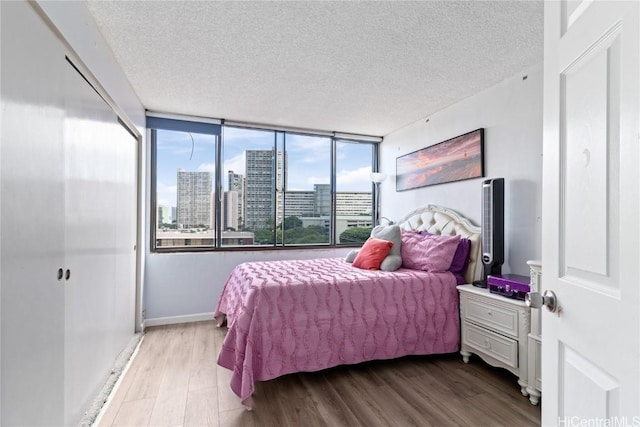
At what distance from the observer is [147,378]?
2.31 meters

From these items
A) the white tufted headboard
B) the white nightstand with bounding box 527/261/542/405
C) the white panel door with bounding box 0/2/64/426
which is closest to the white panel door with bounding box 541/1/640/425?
the white nightstand with bounding box 527/261/542/405

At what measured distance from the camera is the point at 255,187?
4.15 metres

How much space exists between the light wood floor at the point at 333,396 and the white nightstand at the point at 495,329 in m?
0.15

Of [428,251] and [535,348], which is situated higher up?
[428,251]

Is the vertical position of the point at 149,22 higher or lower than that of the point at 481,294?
higher

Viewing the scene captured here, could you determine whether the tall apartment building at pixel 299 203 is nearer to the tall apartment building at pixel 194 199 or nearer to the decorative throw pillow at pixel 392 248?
the tall apartment building at pixel 194 199

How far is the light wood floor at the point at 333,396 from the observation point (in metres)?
1.82

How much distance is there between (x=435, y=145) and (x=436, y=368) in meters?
2.37

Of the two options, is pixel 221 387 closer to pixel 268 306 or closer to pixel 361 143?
pixel 268 306

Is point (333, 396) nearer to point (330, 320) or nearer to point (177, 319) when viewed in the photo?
point (330, 320)

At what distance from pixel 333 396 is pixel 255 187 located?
9.21ft

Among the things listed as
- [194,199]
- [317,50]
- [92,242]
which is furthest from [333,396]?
[194,199]

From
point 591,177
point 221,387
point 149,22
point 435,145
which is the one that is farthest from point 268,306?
point 435,145

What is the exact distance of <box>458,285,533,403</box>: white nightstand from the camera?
2.10m
